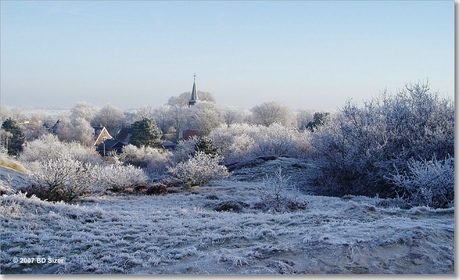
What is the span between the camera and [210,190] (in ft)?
40.6

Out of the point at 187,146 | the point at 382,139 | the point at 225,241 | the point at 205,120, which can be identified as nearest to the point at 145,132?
the point at 187,146

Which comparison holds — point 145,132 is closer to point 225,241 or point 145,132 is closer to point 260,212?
point 260,212

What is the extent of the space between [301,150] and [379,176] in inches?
403

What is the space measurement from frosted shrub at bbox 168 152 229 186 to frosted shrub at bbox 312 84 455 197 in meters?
3.22

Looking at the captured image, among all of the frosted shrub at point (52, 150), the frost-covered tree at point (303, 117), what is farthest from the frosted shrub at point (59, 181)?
the frost-covered tree at point (303, 117)

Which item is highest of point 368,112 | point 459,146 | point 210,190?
point 368,112

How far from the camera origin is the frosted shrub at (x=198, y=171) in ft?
43.5

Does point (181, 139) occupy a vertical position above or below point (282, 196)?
above

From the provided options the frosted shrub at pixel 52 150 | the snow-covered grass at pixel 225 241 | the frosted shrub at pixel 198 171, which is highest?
the frosted shrub at pixel 52 150

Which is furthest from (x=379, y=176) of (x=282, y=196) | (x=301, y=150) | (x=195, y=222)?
(x=301, y=150)

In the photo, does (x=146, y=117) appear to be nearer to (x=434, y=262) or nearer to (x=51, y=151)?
(x=51, y=151)

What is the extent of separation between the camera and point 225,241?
566cm

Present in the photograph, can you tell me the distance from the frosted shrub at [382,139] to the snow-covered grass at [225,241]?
5.07m

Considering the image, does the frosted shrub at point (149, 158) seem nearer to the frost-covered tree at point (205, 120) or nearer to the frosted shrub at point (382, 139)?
the frost-covered tree at point (205, 120)
